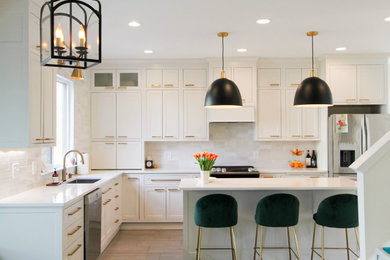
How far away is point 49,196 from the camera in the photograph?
312cm

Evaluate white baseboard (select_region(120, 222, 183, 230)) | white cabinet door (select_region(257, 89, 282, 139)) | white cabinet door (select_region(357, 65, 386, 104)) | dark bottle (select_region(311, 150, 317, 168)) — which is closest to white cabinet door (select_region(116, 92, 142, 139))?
white baseboard (select_region(120, 222, 183, 230))

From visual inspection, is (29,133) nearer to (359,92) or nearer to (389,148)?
(389,148)

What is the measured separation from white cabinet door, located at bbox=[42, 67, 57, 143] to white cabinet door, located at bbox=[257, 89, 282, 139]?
3220mm

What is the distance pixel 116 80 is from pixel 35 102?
8.22 feet

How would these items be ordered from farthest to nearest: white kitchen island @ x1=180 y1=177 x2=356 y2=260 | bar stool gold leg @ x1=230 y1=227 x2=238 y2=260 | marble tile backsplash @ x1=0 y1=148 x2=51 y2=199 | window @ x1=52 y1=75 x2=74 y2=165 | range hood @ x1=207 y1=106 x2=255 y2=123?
range hood @ x1=207 y1=106 x2=255 y2=123 → window @ x1=52 y1=75 x2=74 y2=165 → white kitchen island @ x1=180 y1=177 x2=356 y2=260 → bar stool gold leg @ x1=230 y1=227 x2=238 y2=260 → marble tile backsplash @ x1=0 y1=148 x2=51 y2=199

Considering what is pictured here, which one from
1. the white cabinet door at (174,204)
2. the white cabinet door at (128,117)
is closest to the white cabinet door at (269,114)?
the white cabinet door at (174,204)

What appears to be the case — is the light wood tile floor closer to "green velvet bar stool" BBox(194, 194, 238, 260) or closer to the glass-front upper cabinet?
"green velvet bar stool" BBox(194, 194, 238, 260)

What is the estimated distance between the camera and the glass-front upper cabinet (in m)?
5.45

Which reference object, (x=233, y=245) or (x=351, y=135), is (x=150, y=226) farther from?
(x=351, y=135)

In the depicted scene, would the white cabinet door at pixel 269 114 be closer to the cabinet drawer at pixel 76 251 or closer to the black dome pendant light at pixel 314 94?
the black dome pendant light at pixel 314 94

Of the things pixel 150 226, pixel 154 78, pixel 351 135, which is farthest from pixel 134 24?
pixel 351 135

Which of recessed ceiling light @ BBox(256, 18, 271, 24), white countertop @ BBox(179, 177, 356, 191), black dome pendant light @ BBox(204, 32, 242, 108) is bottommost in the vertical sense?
white countertop @ BBox(179, 177, 356, 191)

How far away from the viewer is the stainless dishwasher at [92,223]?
341 centimetres

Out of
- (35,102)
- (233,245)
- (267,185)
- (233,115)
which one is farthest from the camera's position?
(233,115)
